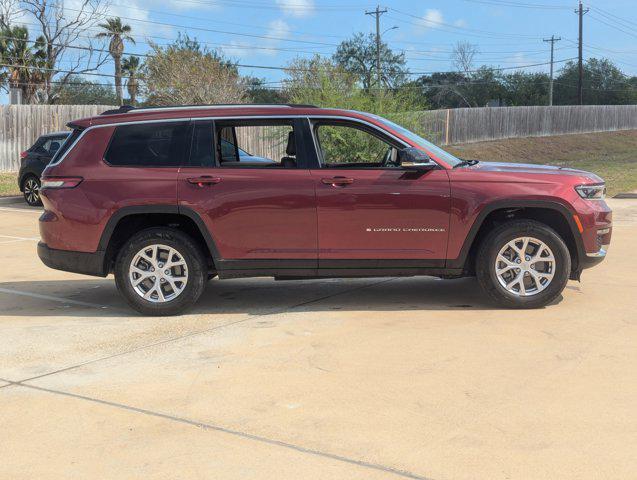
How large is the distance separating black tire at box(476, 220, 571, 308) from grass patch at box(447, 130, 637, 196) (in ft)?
82.5

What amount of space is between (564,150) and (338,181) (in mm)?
40787

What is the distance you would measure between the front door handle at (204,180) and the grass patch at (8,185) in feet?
47.9

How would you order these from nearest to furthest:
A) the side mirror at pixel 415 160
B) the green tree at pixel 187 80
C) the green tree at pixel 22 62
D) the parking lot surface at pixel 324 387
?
the parking lot surface at pixel 324 387, the side mirror at pixel 415 160, the green tree at pixel 187 80, the green tree at pixel 22 62

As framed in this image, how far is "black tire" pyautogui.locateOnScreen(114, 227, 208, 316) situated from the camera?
271 inches

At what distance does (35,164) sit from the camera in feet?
57.6

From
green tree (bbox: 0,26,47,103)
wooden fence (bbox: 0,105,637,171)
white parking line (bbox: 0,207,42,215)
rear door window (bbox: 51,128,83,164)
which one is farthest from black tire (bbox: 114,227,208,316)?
green tree (bbox: 0,26,47,103)

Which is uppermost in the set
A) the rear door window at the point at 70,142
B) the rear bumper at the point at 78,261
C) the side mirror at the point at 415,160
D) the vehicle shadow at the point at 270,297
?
the rear door window at the point at 70,142

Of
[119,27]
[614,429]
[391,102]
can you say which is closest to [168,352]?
[614,429]

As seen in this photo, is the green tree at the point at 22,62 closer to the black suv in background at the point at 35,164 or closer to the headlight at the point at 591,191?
the black suv in background at the point at 35,164

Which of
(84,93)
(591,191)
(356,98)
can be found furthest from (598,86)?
(591,191)

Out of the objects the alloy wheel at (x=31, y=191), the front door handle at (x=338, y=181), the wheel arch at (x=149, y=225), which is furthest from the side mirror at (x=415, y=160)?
the alloy wheel at (x=31, y=191)

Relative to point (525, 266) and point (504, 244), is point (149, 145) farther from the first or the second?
point (525, 266)

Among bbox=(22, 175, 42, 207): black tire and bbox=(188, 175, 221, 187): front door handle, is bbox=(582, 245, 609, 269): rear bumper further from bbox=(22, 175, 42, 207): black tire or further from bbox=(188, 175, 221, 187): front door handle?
bbox=(22, 175, 42, 207): black tire

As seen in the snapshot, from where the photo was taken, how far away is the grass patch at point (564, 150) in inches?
1443
